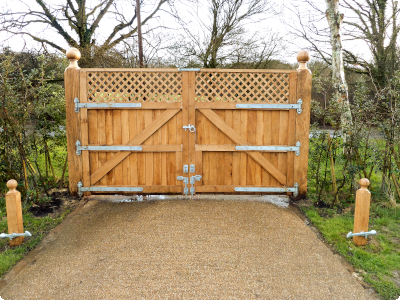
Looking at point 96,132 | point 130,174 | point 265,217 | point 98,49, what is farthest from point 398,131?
point 98,49

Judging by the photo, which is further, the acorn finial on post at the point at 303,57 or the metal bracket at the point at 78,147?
the metal bracket at the point at 78,147

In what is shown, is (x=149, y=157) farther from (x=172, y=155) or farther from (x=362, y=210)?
(x=362, y=210)

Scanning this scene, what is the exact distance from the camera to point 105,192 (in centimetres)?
470

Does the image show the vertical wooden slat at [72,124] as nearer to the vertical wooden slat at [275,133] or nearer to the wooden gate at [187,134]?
the wooden gate at [187,134]

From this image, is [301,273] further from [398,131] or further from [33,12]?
[33,12]

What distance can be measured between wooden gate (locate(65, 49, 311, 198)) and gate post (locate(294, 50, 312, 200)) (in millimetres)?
15

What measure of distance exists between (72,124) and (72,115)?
0.13m

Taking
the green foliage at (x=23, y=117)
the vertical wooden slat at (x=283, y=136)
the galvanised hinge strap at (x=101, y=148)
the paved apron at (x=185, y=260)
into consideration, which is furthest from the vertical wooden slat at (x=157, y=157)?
the vertical wooden slat at (x=283, y=136)

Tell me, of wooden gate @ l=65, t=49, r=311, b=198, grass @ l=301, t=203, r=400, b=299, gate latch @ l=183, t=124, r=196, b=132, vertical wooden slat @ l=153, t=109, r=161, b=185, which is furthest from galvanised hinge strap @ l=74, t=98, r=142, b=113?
grass @ l=301, t=203, r=400, b=299

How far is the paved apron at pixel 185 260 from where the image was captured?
2.41 m

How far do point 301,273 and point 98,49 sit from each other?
1078 centimetres

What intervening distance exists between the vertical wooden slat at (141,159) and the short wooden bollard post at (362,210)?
2884 millimetres

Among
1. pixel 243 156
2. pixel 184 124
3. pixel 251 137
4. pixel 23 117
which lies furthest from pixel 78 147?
pixel 251 137

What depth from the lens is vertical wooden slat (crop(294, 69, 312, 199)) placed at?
14.4 feet
